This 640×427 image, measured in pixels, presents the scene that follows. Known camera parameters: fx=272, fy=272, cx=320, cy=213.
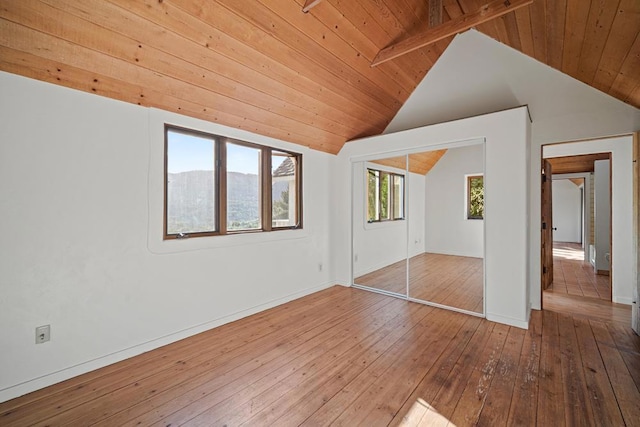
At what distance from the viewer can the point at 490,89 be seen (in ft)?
12.1

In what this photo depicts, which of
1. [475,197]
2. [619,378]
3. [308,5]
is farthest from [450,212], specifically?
[308,5]

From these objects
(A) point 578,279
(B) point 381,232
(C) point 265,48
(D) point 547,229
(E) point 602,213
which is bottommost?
(A) point 578,279

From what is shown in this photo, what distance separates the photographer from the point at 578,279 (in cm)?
470

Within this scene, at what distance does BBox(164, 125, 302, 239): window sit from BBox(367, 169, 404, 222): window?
58.4 inches

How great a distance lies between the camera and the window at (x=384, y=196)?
15.0 ft

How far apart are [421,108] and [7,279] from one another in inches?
192

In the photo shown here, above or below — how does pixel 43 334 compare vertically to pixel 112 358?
above

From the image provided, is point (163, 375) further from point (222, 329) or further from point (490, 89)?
point (490, 89)

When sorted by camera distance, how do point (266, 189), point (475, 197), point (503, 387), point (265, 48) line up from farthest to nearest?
point (475, 197) → point (266, 189) → point (265, 48) → point (503, 387)

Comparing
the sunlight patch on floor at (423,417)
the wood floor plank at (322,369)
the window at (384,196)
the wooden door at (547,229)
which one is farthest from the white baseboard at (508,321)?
the window at (384,196)

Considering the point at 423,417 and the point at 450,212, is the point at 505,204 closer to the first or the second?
the point at 450,212

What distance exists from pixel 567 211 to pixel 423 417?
36.0ft

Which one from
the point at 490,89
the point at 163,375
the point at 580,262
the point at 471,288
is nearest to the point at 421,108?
the point at 490,89

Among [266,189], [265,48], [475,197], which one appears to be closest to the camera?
[265,48]
